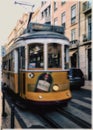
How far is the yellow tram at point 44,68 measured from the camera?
870 cm

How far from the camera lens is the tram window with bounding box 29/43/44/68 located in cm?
892

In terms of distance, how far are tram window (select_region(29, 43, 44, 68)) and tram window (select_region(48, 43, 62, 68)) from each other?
0.26 meters

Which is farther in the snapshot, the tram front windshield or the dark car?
the dark car

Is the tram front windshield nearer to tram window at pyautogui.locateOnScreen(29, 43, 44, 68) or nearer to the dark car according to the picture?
tram window at pyautogui.locateOnScreen(29, 43, 44, 68)

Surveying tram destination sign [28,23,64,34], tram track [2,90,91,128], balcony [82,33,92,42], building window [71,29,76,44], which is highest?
building window [71,29,76,44]

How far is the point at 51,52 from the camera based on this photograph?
29.6ft

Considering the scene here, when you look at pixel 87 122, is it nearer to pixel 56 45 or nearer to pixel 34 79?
pixel 34 79

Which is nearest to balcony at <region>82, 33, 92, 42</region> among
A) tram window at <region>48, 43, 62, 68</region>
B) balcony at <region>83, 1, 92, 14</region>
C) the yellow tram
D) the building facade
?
the building facade

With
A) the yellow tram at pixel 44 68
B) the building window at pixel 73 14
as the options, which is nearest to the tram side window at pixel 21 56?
the yellow tram at pixel 44 68

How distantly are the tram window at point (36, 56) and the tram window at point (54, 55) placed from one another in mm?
264

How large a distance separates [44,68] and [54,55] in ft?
1.95

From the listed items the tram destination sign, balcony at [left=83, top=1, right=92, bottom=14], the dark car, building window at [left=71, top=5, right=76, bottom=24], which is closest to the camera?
the tram destination sign

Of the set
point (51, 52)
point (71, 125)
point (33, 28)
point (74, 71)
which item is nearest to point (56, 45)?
point (51, 52)

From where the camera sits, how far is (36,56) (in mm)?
8961
